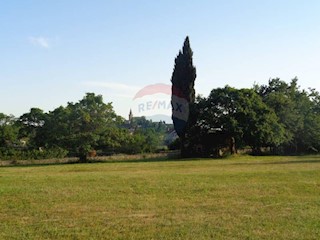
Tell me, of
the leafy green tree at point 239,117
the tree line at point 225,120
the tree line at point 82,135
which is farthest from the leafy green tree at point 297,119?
the tree line at point 82,135

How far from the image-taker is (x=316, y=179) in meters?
17.7

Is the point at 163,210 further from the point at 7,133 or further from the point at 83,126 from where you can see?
the point at 7,133

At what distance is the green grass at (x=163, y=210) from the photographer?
8.60 meters

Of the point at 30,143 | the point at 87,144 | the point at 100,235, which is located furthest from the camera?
the point at 30,143

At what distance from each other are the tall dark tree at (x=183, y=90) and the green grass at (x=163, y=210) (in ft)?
83.3

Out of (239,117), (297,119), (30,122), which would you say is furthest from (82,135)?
(297,119)

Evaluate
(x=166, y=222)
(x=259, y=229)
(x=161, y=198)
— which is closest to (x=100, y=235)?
(x=166, y=222)

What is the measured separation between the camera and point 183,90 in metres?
42.3

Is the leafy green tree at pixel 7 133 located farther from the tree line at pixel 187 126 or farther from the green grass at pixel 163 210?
the green grass at pixel 163 210

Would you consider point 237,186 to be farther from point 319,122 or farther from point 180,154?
point 319,122

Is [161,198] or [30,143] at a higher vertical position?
[30,143]

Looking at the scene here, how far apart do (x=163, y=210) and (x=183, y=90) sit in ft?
105

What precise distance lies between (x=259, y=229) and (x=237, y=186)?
679 centimetres

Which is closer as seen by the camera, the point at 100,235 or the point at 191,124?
the point at 100,235
